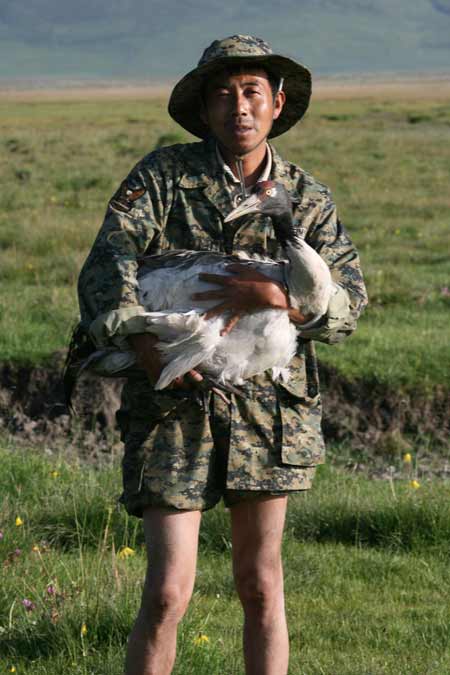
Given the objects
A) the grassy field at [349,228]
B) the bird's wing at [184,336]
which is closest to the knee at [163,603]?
the bird's wing at [184,336]

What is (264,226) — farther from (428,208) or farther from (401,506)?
(428,208)

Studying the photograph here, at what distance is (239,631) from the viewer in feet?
13.7

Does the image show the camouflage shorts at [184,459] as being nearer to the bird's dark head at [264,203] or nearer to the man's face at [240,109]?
the bird's dark head at [264,203]

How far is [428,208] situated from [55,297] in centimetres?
744

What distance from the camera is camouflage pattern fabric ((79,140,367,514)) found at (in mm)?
3125

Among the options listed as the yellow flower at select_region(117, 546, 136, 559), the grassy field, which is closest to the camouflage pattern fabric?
the yellow flower at select_region(117, 546, 136, 559)

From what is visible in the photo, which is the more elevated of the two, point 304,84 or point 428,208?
point 304,84

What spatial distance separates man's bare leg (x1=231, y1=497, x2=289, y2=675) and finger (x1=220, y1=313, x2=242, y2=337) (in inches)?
20.3

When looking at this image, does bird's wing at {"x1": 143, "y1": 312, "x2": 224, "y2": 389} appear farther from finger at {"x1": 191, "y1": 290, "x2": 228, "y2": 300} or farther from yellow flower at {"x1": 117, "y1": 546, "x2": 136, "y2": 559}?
yellow flower at {"x1": 117, "y1": 546, "x2": 136, "y2": 559}

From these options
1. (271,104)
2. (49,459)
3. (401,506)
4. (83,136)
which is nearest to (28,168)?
(83,136)

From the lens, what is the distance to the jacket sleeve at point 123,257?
3088 millimetres

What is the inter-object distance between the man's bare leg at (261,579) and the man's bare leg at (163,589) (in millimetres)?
178

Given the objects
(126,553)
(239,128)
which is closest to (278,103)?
(239,128)

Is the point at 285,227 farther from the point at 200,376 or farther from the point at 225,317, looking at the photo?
the point at 200,376
